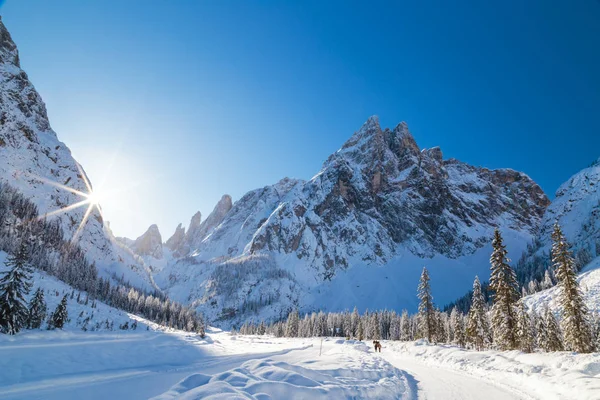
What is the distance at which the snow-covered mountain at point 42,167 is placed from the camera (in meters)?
124

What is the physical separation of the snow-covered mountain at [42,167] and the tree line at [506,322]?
3753 inches

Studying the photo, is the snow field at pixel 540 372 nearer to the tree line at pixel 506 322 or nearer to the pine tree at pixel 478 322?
the tree line at pixel 506 322

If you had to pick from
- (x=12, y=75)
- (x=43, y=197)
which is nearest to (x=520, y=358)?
(x=43, y=197)

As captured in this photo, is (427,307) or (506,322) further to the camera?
(427,307)

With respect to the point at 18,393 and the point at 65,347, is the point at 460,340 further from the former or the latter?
the point at 18,393

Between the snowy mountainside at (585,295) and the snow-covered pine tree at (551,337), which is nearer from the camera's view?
the snow-covered pine tree at (551,337)

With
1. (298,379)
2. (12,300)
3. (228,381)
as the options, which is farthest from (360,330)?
(228,381)

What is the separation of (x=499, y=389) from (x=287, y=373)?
1137cm

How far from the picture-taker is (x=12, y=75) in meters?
154

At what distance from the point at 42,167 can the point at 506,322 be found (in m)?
171

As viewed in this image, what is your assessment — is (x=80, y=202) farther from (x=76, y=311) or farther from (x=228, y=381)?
(x=228, y=381)

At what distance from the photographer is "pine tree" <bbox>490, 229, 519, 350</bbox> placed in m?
32.2

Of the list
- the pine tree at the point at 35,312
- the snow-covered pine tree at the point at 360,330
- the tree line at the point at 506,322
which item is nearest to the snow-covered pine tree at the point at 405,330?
the tree line at the point at 506,322

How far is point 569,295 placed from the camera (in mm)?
33188
